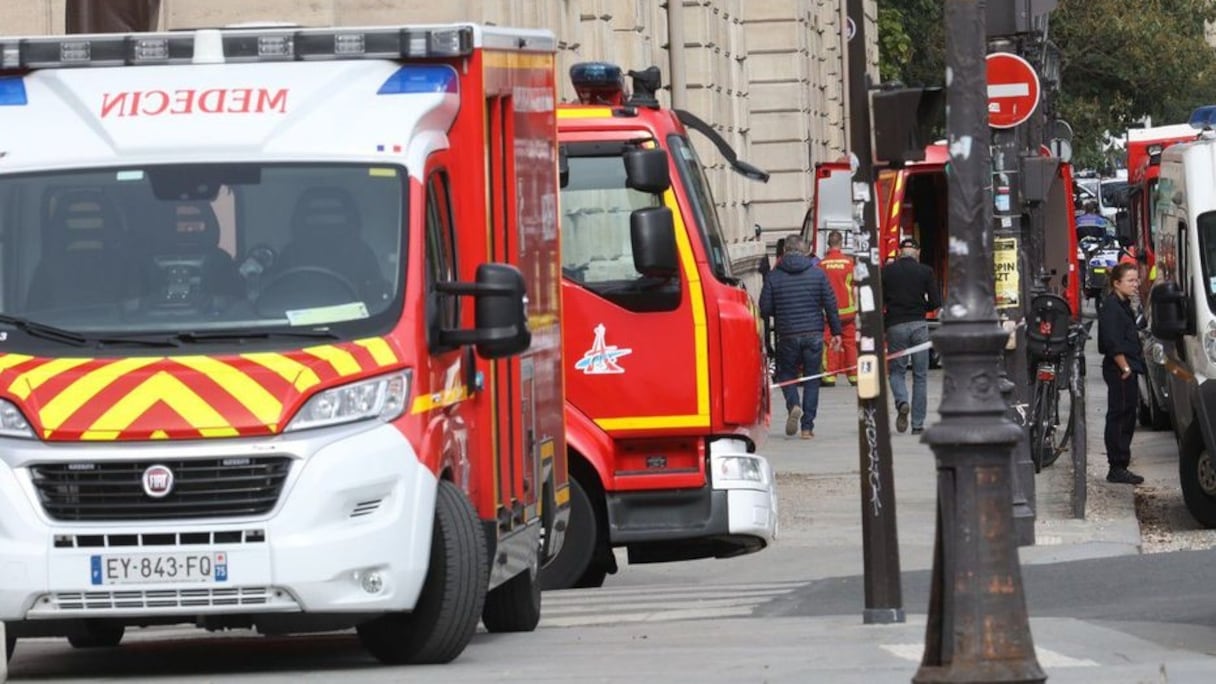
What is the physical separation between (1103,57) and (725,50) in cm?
2741

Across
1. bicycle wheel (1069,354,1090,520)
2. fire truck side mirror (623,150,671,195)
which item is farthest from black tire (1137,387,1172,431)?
fire truck side mirror (623,150,671,195)

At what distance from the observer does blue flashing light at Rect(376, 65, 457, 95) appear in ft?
35.1

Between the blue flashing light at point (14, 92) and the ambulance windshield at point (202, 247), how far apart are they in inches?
13.4

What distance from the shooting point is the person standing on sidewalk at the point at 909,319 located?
26516 millimetres

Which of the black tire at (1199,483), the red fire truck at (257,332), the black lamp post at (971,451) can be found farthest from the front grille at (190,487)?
the black tire at (1199,483)

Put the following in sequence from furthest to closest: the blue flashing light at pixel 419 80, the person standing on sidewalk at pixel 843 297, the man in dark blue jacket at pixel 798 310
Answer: the person standing on sidewalk at pixel 843 297, the man in dark blue jacket at pixel 798 310, the blue flashing light at pixel 419 80

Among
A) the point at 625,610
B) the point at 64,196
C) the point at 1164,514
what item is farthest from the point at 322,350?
the point at 1164,514

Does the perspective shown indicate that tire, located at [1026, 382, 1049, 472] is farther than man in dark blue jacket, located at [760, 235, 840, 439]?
No

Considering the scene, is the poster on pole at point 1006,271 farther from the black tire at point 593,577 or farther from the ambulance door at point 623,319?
the ambulance door at point 623,319

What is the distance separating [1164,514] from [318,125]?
10.6 m

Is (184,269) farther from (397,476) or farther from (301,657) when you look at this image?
(301,657)

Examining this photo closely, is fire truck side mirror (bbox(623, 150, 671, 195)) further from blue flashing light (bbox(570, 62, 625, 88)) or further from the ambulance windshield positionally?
the ambulance windshield

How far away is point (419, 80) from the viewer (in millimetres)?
10734

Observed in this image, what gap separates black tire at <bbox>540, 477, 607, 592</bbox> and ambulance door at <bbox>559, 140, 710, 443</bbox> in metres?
0.27
